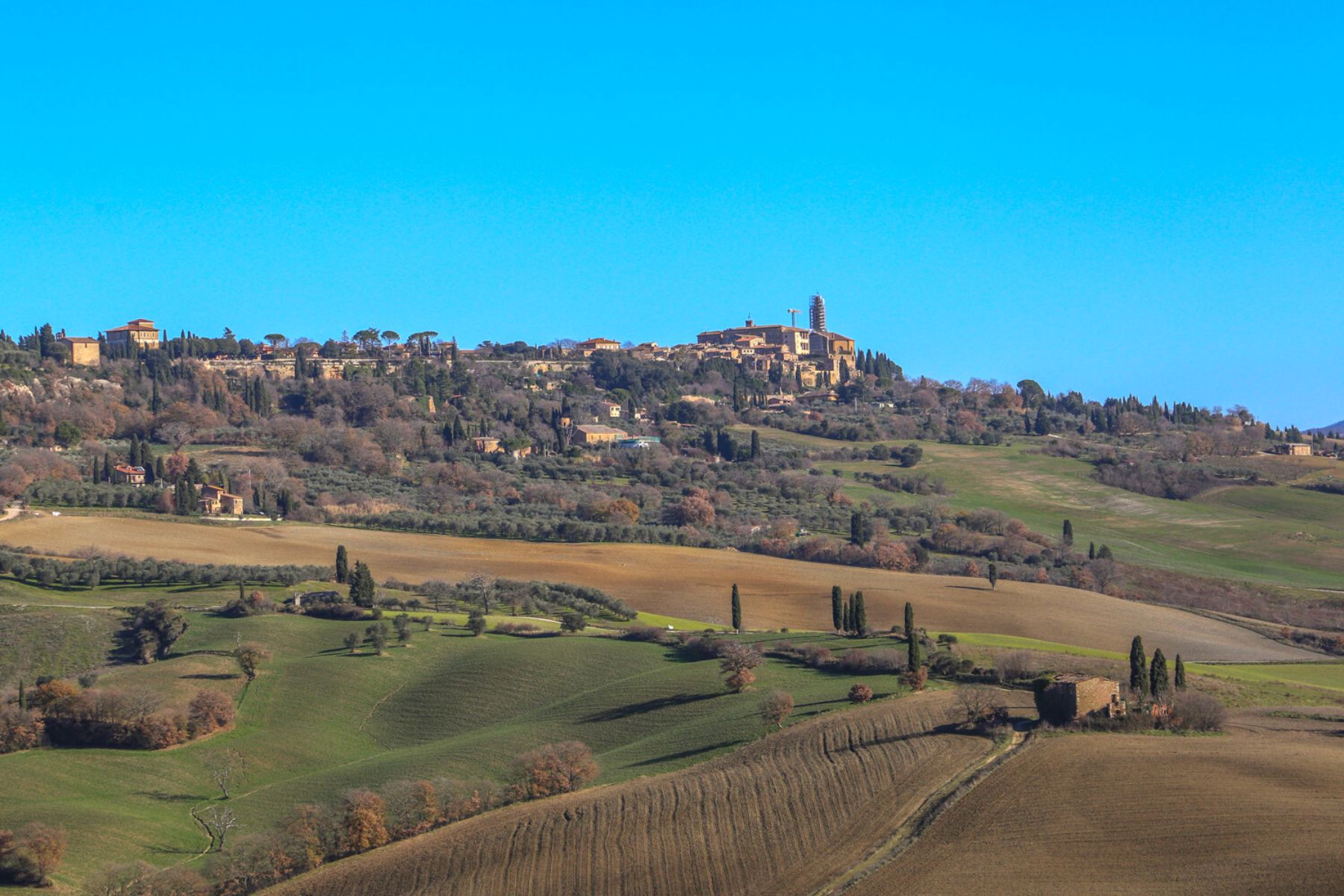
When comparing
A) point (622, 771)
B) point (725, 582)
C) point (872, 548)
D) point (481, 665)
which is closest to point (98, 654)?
point (481, 665)

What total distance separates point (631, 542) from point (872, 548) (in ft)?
47.2

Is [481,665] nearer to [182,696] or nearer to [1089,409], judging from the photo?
[182,696]

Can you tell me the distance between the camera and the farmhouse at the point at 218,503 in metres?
91.2

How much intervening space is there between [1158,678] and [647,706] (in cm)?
1615

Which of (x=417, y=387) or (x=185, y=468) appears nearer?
(x=185, y=468)

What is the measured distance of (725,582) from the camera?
2940 inches

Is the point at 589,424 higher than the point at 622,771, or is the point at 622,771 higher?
the point at 589,424

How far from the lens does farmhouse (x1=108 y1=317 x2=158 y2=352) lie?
152 meters

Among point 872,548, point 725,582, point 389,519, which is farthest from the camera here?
point 389,519

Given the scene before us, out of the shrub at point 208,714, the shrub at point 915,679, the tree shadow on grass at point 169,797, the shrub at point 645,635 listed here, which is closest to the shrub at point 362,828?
the tree shadow on grass at point 169,797

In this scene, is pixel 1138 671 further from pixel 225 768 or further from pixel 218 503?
pixel 218 503

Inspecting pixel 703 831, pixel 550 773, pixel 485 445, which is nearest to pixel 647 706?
pixel 550 773

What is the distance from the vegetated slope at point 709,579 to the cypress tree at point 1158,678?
1361 centimetres

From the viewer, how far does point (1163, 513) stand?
347 ft
